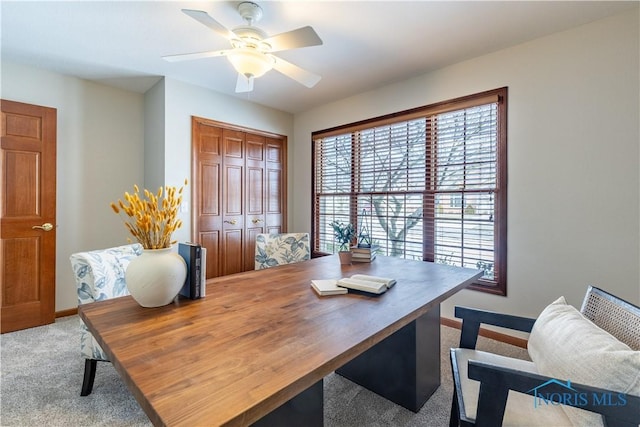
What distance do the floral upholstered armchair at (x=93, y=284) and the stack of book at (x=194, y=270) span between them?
0.79 meters

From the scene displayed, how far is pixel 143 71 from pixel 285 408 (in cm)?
331

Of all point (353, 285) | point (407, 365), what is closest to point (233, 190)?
point (353, 285)

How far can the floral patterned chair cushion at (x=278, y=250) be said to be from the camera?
2.88m

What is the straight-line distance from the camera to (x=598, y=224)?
2.20 metres

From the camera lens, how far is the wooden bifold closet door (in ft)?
11.3

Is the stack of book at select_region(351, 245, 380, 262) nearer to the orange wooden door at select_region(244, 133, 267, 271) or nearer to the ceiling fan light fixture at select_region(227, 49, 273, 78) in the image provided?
the ceiling fan light fixture at select_region(227, 49, 273, 78)

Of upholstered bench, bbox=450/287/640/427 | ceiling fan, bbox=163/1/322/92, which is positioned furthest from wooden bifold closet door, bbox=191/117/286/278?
upholstered bench, bbox=450/287/640/427

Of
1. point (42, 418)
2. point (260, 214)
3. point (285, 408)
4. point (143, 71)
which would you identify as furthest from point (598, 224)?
point (143, 71)

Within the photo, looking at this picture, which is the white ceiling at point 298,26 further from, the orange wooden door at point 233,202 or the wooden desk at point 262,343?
the wooden desk at point 262,343

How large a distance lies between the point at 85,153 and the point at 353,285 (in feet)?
11.0

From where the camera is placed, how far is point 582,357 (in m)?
→ 0.94

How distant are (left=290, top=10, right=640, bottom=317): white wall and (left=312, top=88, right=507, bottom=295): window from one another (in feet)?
0.43

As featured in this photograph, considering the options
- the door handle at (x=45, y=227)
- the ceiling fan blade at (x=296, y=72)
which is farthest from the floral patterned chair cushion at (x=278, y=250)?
the door handle at (x=45, y=227)

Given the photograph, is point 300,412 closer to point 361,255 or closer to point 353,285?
→ point 353,285
